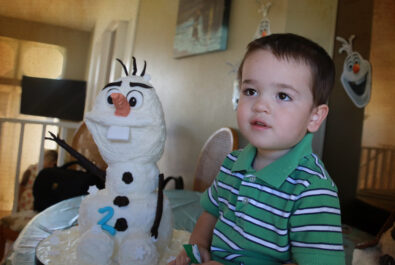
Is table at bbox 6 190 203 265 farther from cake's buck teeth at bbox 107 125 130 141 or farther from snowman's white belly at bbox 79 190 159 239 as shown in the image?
cake's buck teeth at bbox 107 125 130 141

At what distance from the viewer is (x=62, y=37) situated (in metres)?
1.82

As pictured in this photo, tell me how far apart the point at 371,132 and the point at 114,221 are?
3.44ft

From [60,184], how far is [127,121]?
2.36 ft

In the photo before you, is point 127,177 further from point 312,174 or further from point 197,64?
point 197,64

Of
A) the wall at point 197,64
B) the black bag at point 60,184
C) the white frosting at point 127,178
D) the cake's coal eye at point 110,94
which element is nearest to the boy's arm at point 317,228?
the white frosting at point 127,178

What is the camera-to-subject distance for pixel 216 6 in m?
1.57

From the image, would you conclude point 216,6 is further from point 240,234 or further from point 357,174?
point 240,234

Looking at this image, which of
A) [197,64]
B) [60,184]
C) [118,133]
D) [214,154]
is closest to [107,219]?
[118,133]

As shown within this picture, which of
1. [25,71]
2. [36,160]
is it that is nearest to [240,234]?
[36,160]

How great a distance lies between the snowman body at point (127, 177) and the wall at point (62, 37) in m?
1.46

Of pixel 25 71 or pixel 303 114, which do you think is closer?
pixel 303 114

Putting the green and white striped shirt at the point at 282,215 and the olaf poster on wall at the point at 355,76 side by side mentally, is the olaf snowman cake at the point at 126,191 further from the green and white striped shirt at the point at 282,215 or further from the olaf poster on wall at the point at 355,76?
the olaf poster on wall at the point at 355,76

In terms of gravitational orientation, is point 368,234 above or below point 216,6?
below

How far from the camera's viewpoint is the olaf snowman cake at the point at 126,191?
517 millimetres
